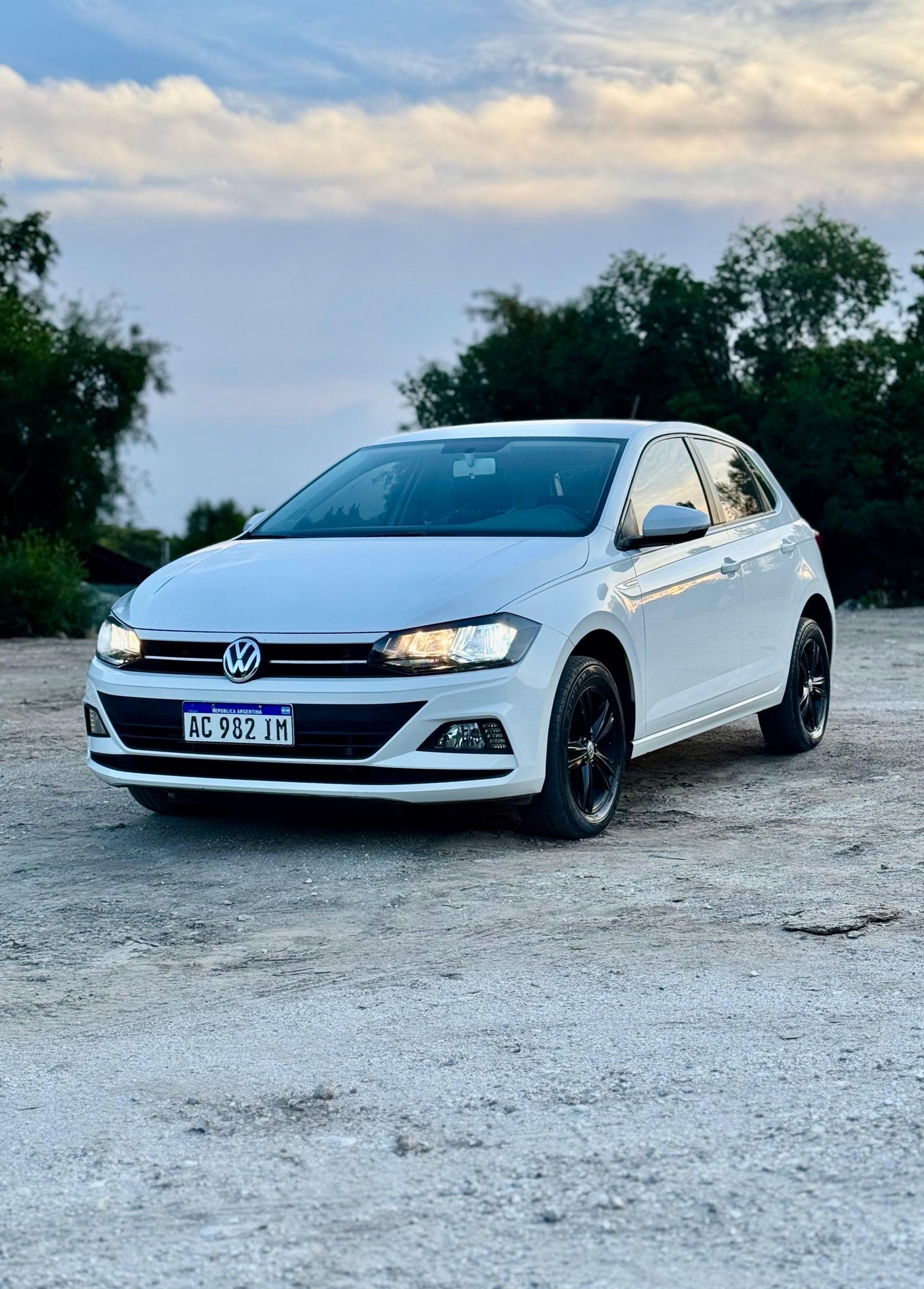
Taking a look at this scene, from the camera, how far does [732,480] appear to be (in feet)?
27.7

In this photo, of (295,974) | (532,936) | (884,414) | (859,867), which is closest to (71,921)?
(295,974)

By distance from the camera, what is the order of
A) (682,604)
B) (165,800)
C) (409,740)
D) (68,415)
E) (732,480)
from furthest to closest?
(68,415) → (732,480) → (682,604) → (165,800) → (409,740)

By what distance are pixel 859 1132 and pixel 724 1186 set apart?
410 mm

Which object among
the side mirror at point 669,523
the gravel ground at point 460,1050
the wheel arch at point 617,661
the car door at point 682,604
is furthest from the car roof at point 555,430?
the gravel ground at point 460,1050

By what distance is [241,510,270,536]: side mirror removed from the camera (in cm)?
755

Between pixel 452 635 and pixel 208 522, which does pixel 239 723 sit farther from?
pixel 208 522

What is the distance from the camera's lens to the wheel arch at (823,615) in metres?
8.97

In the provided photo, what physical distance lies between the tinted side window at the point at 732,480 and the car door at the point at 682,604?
0.24 meters

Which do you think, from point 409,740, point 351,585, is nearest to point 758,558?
point 351,585

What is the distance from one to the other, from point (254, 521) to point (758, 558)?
8.20 feet

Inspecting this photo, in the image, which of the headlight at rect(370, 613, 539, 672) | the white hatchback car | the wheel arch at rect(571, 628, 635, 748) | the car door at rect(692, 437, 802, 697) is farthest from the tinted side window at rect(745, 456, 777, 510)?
the headlight at rect(370, 613, 539, 672)

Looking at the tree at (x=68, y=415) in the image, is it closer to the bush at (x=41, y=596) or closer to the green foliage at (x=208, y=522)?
the bush at (x=41, y=596)

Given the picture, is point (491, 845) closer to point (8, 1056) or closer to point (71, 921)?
point (71, 921)

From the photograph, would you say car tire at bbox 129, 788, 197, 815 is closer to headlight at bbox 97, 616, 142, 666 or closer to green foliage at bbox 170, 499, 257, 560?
headlight at bbox 97, 616, 142, 666
